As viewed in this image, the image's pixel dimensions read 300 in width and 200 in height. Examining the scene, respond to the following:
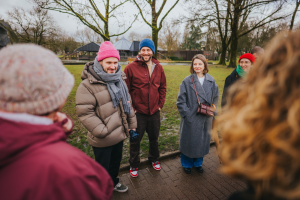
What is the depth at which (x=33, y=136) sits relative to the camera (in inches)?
30.4

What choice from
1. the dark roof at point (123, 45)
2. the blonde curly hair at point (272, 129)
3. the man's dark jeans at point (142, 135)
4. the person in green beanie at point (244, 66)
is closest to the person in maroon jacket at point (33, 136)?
the blonde curly hair at point (272, 129)

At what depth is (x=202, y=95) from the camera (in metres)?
2.99

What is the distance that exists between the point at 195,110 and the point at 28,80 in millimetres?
2646

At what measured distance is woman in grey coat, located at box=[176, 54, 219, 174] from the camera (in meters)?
3.02

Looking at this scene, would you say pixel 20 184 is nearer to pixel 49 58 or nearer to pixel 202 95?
pixel 49 58

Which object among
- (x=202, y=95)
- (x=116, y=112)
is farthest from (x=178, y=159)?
(x=116, y=112)

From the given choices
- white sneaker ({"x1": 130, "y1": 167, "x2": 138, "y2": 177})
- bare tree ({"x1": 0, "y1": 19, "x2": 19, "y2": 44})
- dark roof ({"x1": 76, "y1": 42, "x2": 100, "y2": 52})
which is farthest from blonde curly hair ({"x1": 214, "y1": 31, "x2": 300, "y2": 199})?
dark roof ({"x1": 76, "y1": 42, "x2": 100, "y2": 52})

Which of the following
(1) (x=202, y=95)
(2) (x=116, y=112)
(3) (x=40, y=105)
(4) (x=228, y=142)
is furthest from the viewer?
(1) (x=202, y=95)

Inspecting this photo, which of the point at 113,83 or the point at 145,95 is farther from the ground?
the point at 113,83

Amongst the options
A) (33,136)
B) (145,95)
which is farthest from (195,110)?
(33,136)

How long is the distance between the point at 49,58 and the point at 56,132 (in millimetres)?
389

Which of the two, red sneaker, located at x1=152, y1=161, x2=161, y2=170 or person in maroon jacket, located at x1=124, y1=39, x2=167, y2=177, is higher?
person in maroon jacket, located at x1=124, y1=39, x2=167, y2=177

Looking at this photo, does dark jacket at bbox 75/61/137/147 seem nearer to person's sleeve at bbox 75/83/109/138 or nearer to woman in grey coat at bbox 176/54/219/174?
person's sleeve at bbox 75/83/109/138

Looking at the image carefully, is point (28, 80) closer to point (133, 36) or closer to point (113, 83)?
point (113, 83)
